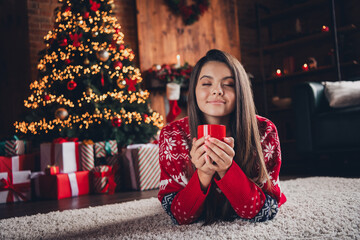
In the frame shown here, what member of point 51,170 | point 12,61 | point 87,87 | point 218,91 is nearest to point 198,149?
point 218,91

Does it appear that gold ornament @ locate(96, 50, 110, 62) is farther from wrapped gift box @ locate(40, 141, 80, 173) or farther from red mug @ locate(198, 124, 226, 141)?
red mug @ locate(198, 124, 226, 141)

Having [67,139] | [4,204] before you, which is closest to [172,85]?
[67,139]

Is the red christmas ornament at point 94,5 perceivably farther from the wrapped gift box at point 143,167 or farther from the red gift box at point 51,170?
the red gift box at point 51,170

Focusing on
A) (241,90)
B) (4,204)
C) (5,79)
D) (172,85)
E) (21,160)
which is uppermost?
(5,79)

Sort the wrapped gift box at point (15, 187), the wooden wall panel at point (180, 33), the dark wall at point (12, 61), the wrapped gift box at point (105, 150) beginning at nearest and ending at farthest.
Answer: the wrapped gift box at point (15, 187)
the wrapped gift box at point (105, 150)
the dark wall at point (12, 61)
the wooden wall panel at point (180, 33)

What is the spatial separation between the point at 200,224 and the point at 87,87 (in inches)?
80.2

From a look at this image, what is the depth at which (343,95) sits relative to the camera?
2385mm

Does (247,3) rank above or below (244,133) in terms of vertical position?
above

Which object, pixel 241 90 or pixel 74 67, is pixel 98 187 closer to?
pixel 74 67

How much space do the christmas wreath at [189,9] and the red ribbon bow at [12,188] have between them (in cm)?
282

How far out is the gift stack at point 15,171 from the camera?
87.0 inches

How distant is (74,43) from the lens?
2861 millimetres

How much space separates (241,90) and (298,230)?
0.42 m

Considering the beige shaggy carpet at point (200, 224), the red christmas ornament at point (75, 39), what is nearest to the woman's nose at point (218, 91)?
the beige shaggy carpet at point (200, 224)
